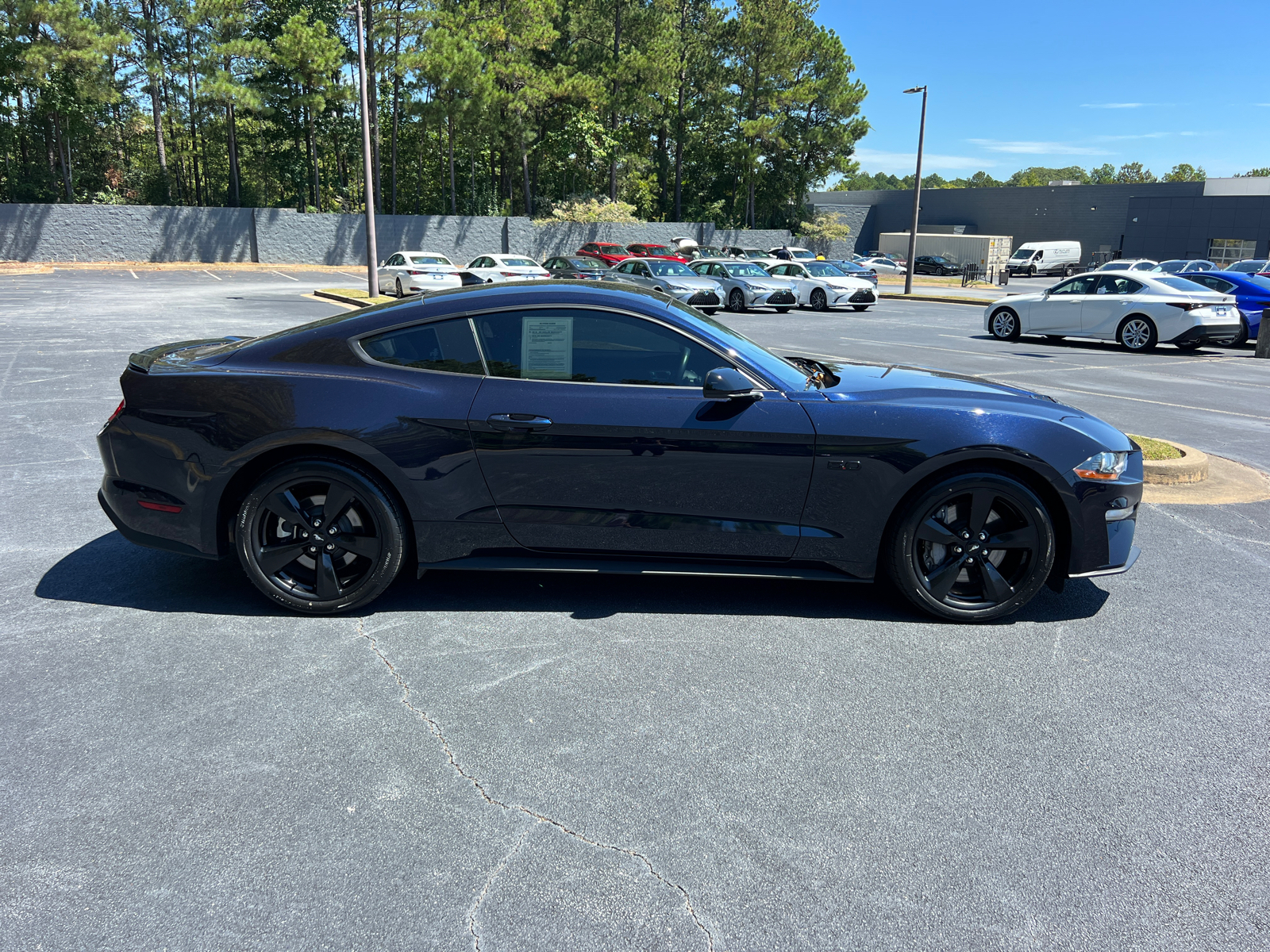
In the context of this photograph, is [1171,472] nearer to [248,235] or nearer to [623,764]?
[623,764]

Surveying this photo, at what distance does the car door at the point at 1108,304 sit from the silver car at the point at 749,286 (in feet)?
30.7

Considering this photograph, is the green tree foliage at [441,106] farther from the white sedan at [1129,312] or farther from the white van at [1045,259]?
the white sedan at [1129,312]

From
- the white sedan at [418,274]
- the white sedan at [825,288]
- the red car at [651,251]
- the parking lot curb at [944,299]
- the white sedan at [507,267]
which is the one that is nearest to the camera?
the white sedan at [418,274]

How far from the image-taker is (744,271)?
86.8ft

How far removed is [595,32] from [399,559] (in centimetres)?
5446

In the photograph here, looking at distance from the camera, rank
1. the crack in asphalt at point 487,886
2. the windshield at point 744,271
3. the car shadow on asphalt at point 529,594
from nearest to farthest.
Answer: the crack in asphalt at point 487,886 → the car shadow on asphalt at point 529,594 → the windshield at point 744,271

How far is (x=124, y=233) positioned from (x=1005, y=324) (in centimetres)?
4059

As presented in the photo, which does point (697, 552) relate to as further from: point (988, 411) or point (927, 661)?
point (988, 411)

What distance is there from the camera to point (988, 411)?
418 centimetres

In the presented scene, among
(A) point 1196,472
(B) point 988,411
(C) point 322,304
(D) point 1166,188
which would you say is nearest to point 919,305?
(C) point 322,304

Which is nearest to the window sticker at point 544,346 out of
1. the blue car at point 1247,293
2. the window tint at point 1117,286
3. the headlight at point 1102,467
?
the headlight at point 1102,467

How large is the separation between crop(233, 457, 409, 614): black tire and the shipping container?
171ft

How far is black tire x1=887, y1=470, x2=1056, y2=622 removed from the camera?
4.14m

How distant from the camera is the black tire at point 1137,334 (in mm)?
16672
